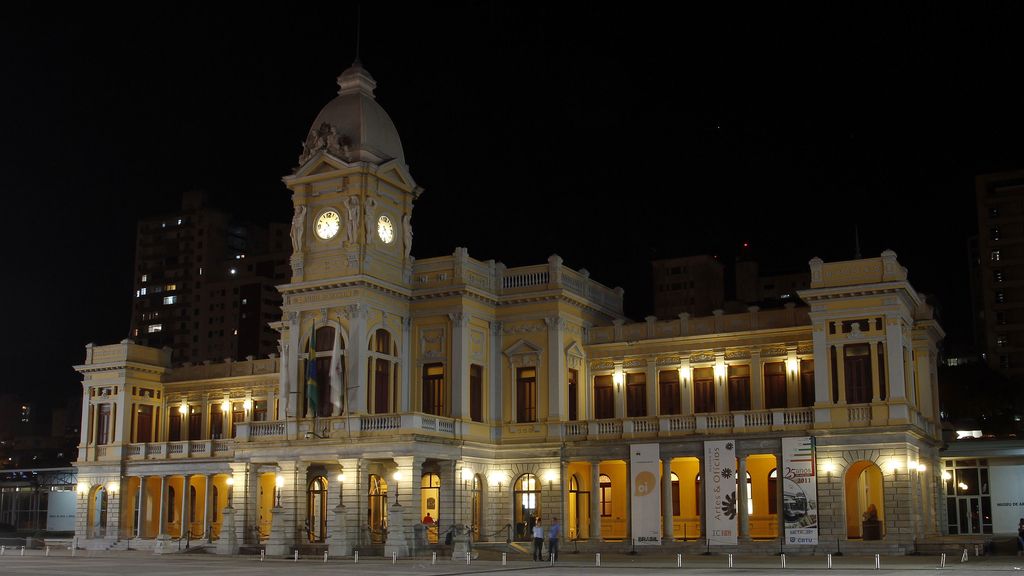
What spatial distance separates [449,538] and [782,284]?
112 meters

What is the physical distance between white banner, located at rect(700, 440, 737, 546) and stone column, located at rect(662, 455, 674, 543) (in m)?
1.73

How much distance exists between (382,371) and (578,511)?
1157 cm

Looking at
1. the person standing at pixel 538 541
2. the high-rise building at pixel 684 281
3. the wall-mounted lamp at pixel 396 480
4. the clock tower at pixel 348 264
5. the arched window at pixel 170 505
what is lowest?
the person standing at pixel 538 541

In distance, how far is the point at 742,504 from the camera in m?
51.1

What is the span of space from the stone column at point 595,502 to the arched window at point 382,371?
976 cm

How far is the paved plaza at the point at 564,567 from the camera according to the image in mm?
35969

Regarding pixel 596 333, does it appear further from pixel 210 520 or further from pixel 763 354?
pixel 210 520

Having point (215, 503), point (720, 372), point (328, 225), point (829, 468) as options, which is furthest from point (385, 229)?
point (215, 503)

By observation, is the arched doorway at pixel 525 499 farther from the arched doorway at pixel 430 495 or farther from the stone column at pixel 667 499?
the stone column at pixel 667 499

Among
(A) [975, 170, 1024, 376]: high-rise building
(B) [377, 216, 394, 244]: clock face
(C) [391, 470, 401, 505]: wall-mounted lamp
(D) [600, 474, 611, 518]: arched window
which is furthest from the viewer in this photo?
(A) [975, 170, 1024, 376]: high-rise building

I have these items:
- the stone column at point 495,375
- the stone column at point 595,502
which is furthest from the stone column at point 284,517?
the stone column at point 595,502

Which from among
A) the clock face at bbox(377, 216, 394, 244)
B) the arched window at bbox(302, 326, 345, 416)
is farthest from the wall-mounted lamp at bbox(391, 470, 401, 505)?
the clock face at bbox(377, 216, 394, 244)

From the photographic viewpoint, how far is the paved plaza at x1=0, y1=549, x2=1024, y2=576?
36.0 meters

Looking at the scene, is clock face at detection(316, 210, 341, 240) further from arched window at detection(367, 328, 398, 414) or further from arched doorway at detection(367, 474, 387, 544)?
arched doorway at detection(367, 474, 387, 544)
